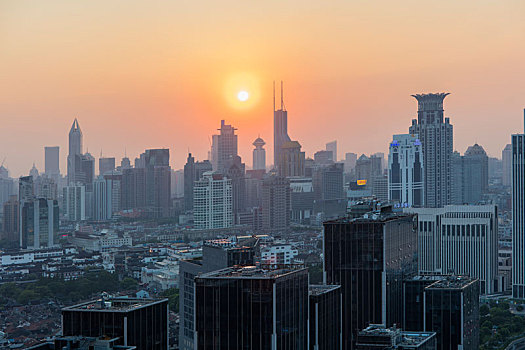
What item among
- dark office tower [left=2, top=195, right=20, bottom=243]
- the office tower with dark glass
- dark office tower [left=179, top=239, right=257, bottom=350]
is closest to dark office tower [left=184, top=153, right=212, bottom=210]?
dark office tower [left=2, top=195, right=20, bottom=243]

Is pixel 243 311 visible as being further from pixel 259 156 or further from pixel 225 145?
pixel 259 156

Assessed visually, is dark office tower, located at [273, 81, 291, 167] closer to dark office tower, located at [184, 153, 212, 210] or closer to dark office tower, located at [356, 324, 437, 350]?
dark office tower, located at [184, 153, 212, 210]

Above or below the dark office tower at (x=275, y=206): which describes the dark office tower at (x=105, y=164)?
above

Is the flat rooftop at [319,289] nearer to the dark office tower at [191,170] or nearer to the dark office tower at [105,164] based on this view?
the dark office tower at [191,170]

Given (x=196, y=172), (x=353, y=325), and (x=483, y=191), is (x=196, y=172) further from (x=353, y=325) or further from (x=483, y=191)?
(x=353, y=325)

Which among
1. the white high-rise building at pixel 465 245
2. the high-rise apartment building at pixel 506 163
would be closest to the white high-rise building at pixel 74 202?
the high-rise apartment building at pixel 506 163

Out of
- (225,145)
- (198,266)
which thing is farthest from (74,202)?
(198,266)
